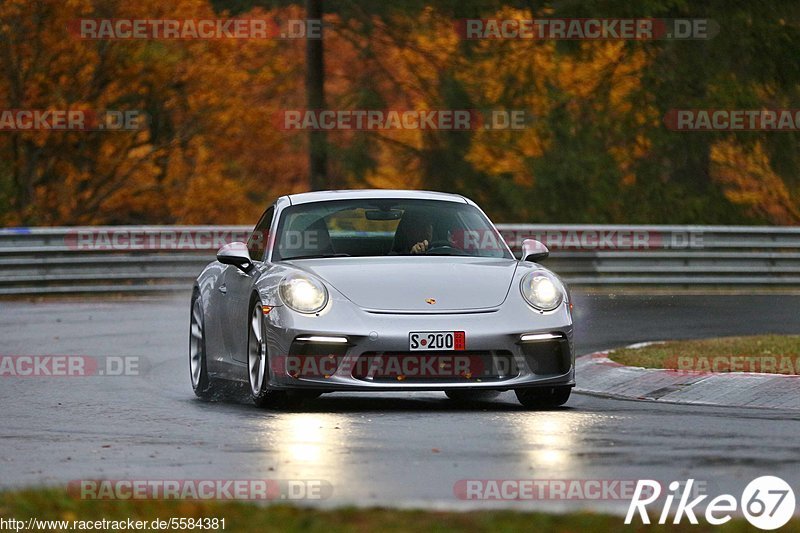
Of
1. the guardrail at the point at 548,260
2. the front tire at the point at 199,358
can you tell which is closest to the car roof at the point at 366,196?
the front tire at the point at 199,358

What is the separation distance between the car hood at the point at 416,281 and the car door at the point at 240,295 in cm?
51

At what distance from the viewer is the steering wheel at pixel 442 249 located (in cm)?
1310

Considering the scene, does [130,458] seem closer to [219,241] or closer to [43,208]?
[219,241]

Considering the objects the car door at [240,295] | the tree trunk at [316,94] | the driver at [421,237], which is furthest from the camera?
the tree trunk at [316,94]

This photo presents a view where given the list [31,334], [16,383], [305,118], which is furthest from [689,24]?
[16,383]

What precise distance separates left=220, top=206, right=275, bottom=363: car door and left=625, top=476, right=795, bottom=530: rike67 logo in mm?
4884

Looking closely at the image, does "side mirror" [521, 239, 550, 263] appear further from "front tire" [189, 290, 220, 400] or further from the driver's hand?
"front tire" [189, 290, 220, 400]

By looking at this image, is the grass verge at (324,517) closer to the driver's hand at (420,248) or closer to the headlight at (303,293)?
the headlight at (303,293)

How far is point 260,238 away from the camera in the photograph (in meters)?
13.8

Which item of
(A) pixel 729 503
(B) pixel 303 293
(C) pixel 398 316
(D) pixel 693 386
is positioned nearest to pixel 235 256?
(B) pixel 303 293

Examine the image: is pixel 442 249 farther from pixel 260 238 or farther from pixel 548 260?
pixel 548 260

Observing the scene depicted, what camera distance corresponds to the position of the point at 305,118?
4181 cm

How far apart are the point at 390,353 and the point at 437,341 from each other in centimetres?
30

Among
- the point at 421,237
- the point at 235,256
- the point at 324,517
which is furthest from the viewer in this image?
the point at 421,237
